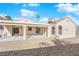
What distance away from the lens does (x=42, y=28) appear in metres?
10.6

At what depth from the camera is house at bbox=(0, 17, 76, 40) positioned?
1045 centimetres

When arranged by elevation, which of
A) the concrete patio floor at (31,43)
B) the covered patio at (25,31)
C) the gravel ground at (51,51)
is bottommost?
the gravel ground at (51,51)

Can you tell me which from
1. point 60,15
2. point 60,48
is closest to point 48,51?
point 60,48

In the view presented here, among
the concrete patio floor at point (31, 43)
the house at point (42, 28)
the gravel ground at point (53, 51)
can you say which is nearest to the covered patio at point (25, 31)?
the house at point (42, 28)

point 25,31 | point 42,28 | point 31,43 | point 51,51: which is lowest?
point 51,51

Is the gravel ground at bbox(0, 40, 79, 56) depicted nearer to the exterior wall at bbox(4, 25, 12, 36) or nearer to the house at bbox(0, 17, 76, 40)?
the house at bbox(0, 17, 76, 40)

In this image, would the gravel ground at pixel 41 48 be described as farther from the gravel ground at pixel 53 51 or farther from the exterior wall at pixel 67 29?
the exterior wall at pixel 67 29

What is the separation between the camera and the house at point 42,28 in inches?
412

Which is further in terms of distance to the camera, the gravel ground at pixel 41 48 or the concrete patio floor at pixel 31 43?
the concrete patio floor at pixel 31 43

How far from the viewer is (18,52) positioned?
394 inches

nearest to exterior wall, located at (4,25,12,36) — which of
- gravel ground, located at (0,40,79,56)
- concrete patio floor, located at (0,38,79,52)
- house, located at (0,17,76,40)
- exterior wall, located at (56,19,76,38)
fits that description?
house, located at (0,17,76,40)

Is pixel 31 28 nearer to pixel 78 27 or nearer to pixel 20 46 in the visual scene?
pixel 20 46

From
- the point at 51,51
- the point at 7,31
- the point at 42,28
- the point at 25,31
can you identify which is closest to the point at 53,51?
the point at 51,51

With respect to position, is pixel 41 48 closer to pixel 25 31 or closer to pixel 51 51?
pixel 51 51
